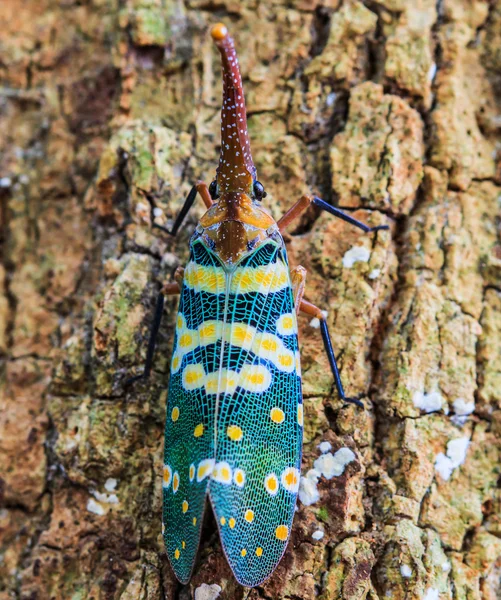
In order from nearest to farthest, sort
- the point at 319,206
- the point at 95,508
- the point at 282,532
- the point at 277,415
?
the point at 282,532
the point at 277,415
the point at 95,508
the point at 319,206

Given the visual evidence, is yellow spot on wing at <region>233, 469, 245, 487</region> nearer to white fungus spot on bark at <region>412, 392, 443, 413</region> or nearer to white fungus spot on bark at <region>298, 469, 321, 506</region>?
white fungus spot on bark at <region>298, 469, 321, 506</region>

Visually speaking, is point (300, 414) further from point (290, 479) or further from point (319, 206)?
point (319, 206)

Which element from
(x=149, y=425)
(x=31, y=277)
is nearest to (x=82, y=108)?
(x=31, y=277)

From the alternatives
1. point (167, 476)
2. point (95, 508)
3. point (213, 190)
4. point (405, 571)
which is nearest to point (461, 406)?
point (405, 571)

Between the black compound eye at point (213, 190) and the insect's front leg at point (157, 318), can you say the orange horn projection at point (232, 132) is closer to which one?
the black compound eye at point (213, 190)

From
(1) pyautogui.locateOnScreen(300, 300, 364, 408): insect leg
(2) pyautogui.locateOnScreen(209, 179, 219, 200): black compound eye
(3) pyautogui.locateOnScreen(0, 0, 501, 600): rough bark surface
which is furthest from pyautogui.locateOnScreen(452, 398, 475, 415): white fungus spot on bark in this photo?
(2) pyautogui.locateOnScreen(209, 179, 219, 200): black compound eye
